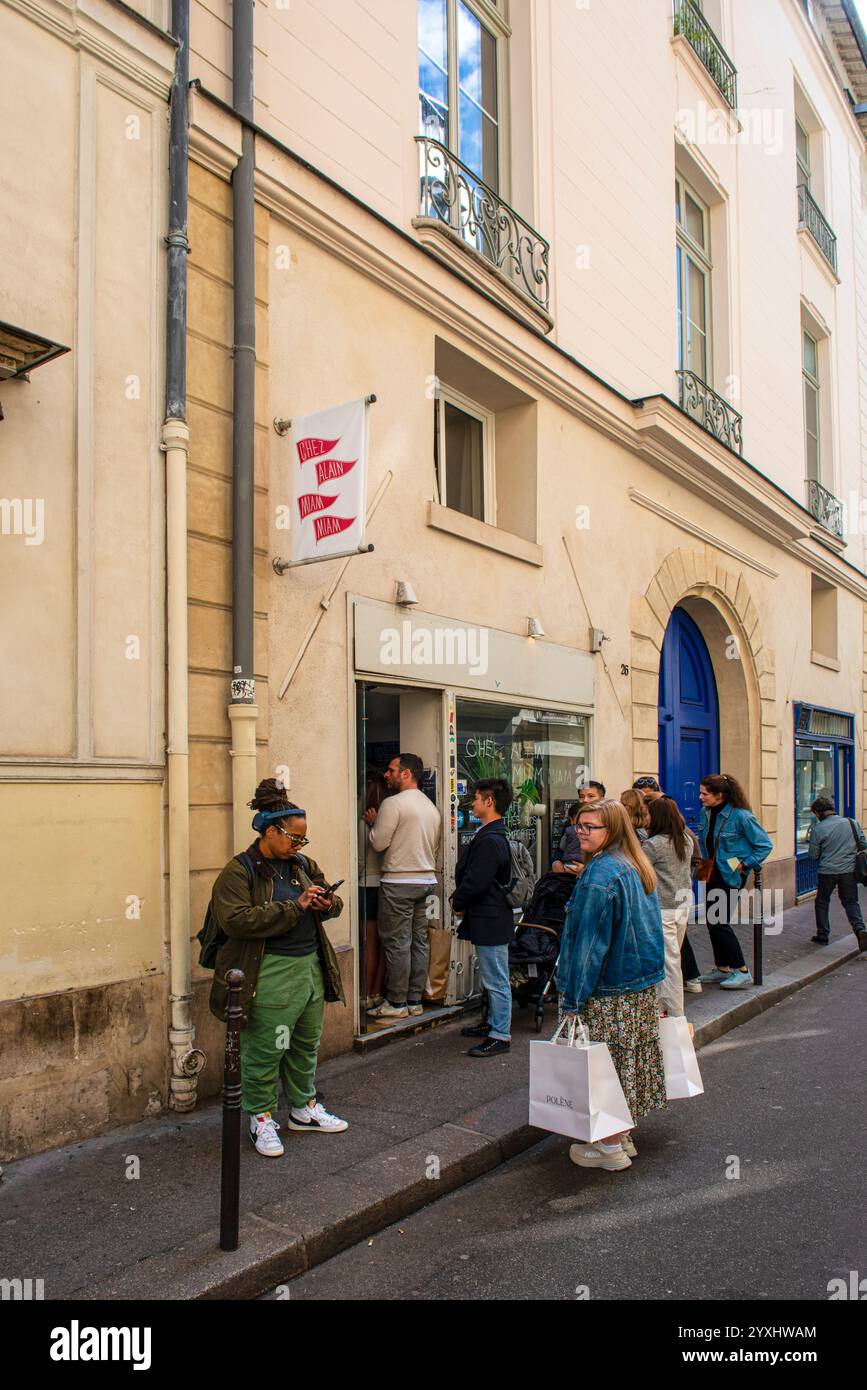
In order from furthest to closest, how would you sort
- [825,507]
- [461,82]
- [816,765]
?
[825,507] → [816,765] → [461,82]

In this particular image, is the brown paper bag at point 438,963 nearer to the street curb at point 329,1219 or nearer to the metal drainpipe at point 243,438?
the street curb at point 329,1219

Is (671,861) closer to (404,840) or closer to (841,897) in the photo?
(404,840)

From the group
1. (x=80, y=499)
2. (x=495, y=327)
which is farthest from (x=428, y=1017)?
(x=495, y=327)

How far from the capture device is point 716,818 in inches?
357

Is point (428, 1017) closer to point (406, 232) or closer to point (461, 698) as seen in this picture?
point (461, 698)

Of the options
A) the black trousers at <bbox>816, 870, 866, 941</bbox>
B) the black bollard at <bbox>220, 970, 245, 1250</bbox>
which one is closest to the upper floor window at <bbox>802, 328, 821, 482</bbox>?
the black trousers at <bbox>816, 870, 866, 941</bbox>

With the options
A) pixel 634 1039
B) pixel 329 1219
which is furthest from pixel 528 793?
pixel 329 1219

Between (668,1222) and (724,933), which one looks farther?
(724,933)

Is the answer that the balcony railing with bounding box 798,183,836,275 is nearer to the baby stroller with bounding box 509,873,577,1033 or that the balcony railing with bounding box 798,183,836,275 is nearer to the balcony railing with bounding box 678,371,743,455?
the balcony railing with bounding box 678,371,743,455

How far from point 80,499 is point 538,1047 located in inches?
134

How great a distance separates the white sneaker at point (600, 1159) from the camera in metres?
4.85

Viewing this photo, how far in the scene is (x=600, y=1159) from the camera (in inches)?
192

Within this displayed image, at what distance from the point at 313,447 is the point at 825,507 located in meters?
12.9

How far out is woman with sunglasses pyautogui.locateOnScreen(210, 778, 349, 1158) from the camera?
4742 mm
